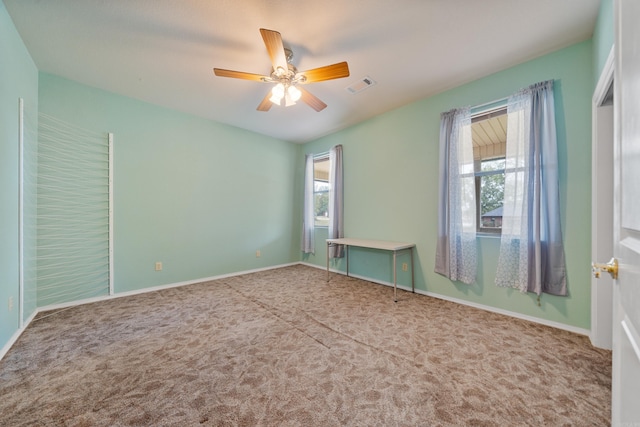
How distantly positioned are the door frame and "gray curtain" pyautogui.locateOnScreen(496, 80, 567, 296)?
0.27 metres

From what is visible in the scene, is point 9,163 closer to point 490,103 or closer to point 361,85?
point 361,85

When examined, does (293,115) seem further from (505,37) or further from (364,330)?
(364,330)

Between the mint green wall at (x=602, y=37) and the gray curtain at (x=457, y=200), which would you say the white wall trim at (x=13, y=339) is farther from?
the mint green wall at (x=602, y=37)

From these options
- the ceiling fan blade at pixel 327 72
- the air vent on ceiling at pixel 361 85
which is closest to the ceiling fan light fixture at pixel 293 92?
the ceiling fan blade at pixel 327 72

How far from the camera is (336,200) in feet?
14.1

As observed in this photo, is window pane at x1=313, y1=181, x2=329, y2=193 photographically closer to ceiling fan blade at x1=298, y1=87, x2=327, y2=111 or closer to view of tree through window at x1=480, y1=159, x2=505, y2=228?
ceiling fan blade at x1=298, y1=87, x2=327, y2=111

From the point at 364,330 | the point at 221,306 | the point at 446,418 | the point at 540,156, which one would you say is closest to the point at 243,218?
the point at 221,306

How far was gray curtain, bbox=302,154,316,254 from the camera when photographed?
4898 millimetres

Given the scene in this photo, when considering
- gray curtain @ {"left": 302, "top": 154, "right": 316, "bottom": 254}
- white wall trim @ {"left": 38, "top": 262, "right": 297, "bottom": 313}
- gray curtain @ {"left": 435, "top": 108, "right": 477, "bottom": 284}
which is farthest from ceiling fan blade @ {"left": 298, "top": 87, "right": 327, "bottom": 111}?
white wall trim @ {"left": 38, "top": 262, "right": 297, "bottom": 313}

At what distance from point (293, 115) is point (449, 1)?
2.40 metres

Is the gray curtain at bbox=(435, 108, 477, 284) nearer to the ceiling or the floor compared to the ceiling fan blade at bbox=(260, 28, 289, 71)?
nearer to the floor

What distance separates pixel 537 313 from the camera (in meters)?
2.35

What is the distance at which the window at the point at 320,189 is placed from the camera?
16.1 ft

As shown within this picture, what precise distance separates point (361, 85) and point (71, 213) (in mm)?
3754
